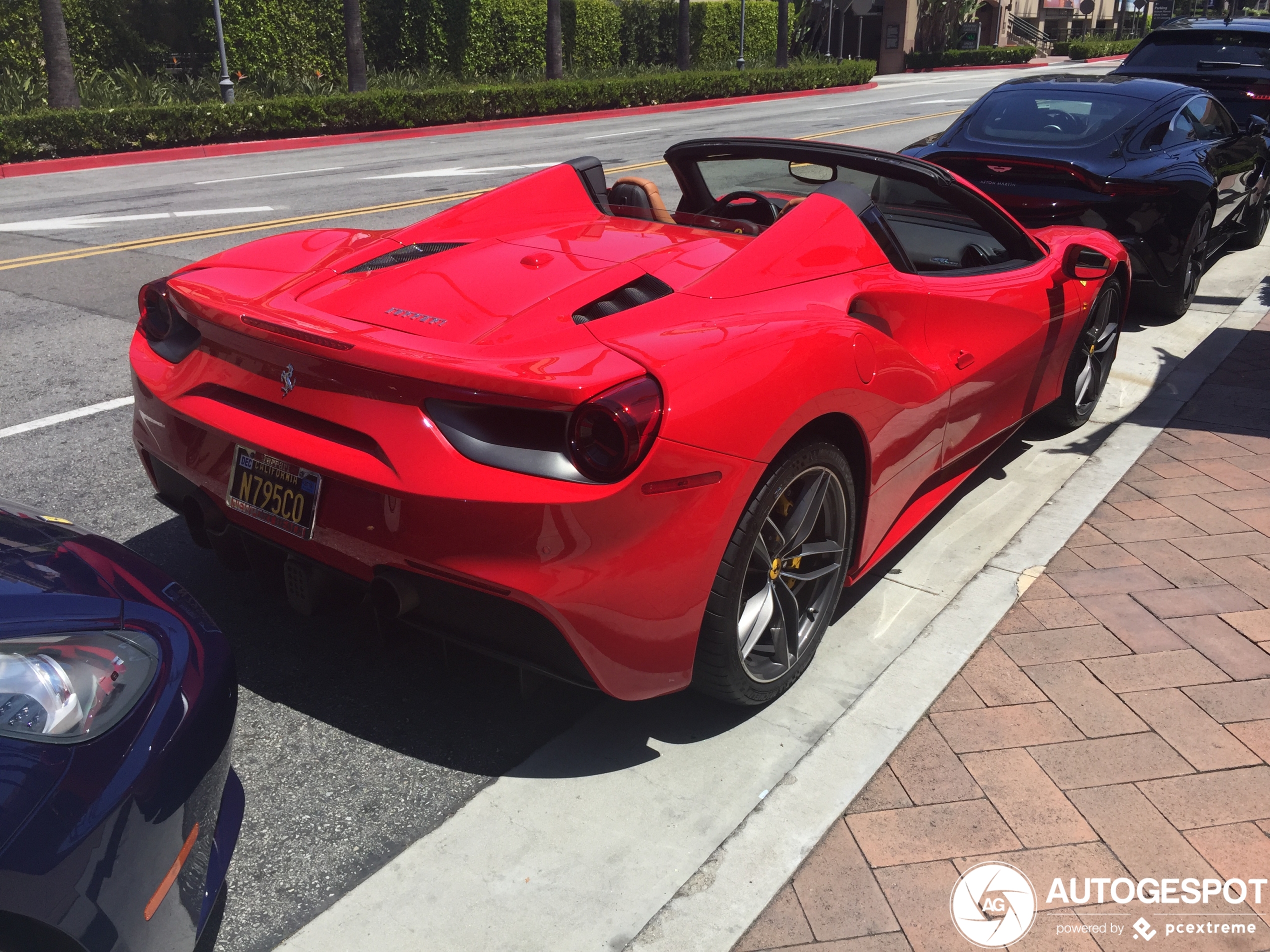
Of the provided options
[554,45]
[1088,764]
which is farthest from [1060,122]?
[554,45]

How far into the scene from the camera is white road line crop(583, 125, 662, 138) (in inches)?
826

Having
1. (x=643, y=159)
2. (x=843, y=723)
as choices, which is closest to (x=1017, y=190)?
(x=843, y=723)

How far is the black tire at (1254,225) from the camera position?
9.26 meters

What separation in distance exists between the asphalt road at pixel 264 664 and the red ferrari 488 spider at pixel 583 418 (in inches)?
16.1

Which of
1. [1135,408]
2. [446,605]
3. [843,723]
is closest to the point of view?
[446,605]

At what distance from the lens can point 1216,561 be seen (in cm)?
402

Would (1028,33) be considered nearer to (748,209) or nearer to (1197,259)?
(1197,259)

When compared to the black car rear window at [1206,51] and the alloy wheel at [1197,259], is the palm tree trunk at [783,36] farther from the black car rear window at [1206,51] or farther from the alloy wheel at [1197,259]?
the alloy wheel at [1197,259]

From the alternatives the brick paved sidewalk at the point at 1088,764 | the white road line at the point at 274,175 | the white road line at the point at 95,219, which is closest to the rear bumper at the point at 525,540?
the brick paved sidewalk at the point at 1088,764

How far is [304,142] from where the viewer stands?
1977cm

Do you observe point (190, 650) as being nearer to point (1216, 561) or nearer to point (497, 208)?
point (497, 208)

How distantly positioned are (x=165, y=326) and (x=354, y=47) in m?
22.3

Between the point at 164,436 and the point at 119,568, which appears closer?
the point at 119,568

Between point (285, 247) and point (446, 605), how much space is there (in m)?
A: 1.59
